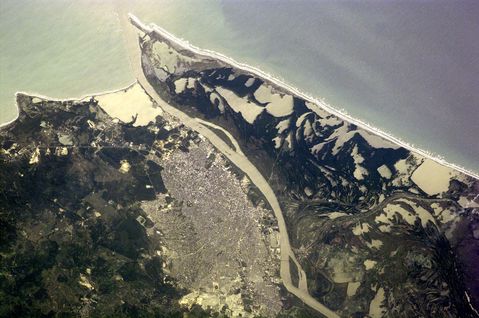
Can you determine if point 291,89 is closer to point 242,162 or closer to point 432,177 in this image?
point 242,162

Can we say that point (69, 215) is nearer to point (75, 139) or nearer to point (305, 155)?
point (75, 139)

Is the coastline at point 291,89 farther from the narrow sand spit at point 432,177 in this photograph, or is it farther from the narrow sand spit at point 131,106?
the narrow sand spit at point 131,106

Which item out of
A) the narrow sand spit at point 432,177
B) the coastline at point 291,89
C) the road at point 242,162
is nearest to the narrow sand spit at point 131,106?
the road at point 242,162

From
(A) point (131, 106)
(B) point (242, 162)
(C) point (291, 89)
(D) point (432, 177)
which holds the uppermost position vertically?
(C) point (291, 89)

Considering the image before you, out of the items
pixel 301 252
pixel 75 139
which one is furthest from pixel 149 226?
pixel 301 252

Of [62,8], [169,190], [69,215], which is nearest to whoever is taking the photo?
[69,215]

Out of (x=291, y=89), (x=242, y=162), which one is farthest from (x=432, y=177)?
(x=242, y=162)

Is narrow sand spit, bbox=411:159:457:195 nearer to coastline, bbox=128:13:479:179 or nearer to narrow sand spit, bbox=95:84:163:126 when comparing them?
coastline, bbox=128:13:479:179
